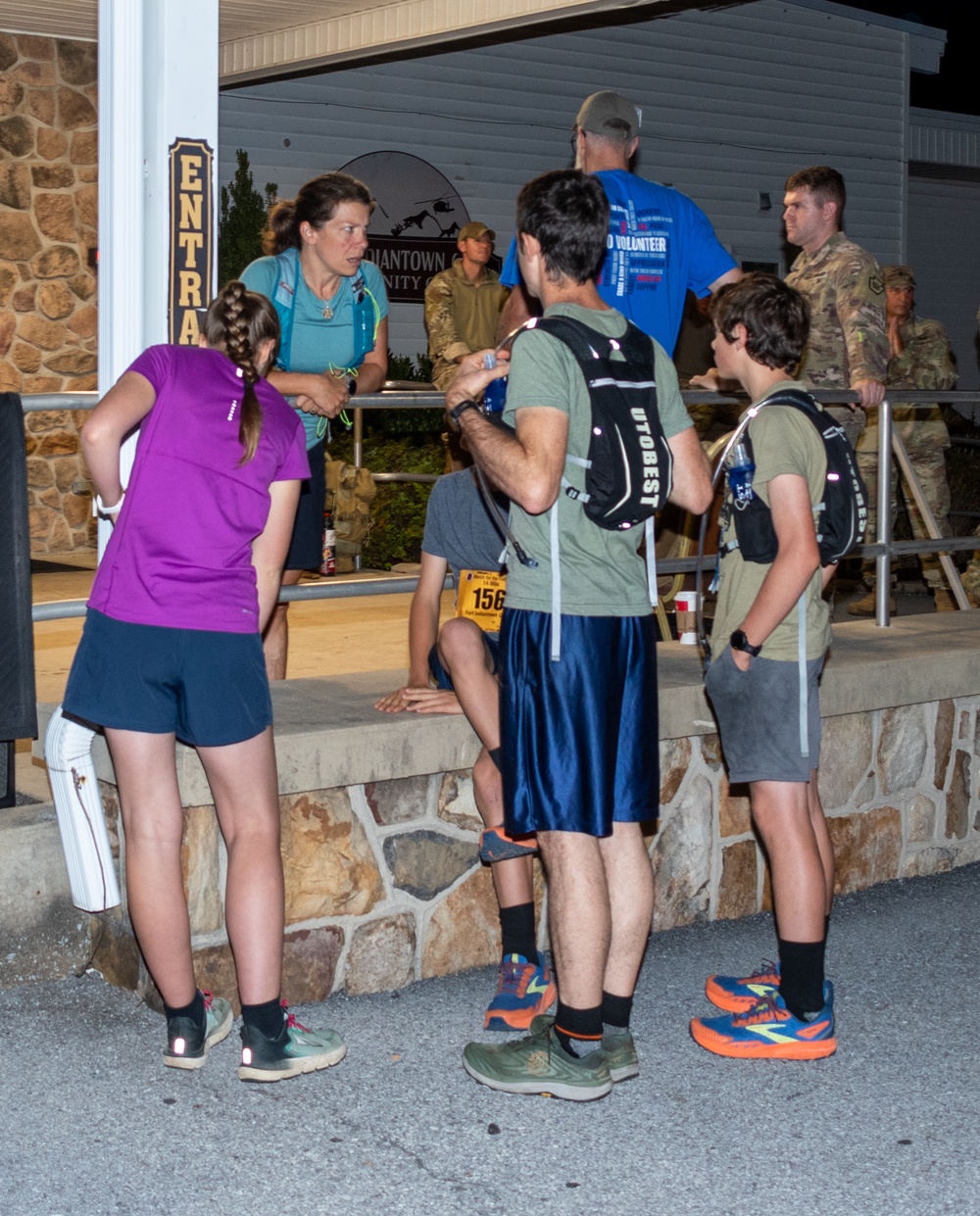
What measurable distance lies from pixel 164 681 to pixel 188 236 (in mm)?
1381

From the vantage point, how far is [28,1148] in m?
3.43

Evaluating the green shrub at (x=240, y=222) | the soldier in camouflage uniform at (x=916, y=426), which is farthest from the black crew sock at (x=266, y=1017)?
the green shrub at (x=240, y=222)

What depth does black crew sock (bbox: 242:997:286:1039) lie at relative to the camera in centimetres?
377

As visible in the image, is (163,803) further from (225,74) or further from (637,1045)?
(225,74)

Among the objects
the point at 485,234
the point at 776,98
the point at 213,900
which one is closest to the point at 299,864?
the point at 213,900

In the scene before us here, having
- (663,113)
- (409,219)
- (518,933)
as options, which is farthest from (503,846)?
(663,113)

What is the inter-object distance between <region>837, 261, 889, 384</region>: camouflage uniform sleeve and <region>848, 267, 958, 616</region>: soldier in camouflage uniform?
96cm

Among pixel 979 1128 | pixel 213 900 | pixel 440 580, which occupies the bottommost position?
pixel 979 1128

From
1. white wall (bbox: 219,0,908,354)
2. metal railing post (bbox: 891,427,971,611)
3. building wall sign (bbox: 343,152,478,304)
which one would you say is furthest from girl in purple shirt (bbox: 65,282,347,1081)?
building wall sign (bbox: 343,152,478,304)

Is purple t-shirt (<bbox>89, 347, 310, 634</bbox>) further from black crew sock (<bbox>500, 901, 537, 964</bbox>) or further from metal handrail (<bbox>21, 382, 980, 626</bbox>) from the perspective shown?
black crew sock (<bbox>500, 901, 537, 964</bbox>)

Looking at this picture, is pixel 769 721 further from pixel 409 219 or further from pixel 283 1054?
pixel 409 219

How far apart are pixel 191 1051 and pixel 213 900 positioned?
48 centimetres

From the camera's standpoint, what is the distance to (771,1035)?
4.07m

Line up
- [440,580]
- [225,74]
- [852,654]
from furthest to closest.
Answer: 1. [225,74]
2. [852,654]
3. [440,580]
